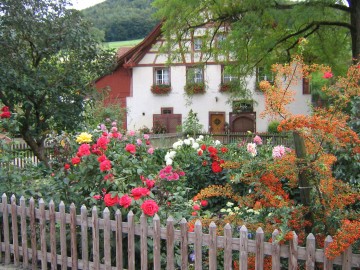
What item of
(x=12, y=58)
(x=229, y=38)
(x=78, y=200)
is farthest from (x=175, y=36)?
(x=78, y=200)

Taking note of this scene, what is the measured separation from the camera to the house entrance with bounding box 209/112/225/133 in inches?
1050

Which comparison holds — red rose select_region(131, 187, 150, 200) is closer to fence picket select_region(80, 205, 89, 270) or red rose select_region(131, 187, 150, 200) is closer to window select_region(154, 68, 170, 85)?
fence picket select_region(80, 205, 89, 270)

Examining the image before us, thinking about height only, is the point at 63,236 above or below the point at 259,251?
below

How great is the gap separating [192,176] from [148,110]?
792 inches

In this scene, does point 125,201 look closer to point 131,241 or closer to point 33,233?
point 131,241

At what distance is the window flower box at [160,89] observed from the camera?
27125 millimetres

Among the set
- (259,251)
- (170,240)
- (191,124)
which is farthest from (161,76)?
(259,251)

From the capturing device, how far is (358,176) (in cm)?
330

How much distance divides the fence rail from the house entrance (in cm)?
2216

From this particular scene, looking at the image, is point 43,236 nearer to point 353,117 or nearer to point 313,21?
point 353,117

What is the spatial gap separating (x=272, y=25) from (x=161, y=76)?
13.7m

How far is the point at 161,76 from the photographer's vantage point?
27500 millimetres

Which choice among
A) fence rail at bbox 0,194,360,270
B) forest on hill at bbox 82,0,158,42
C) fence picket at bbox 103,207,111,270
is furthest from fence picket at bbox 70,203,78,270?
forest on hill at bbox 82,0,158,42

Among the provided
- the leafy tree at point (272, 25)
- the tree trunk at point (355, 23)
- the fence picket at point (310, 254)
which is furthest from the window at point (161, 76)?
the fence picket at point (310, 254)
